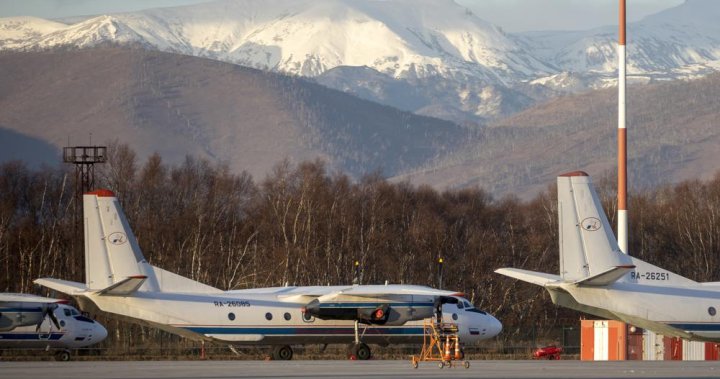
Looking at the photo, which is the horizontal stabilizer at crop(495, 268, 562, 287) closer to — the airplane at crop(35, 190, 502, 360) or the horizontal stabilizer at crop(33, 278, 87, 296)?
the airplane at crop(35, 190, 502, 360)

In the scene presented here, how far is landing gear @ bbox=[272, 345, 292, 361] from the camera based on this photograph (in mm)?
55809

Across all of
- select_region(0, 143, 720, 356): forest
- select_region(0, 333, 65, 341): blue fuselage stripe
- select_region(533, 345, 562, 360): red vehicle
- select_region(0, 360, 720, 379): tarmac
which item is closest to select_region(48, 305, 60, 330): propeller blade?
select_region(0, 333, 65, 341): blue fuselage stripe

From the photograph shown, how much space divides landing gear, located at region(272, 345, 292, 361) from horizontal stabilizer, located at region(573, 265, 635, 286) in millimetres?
14795

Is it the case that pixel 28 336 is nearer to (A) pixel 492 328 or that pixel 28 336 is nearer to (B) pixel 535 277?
(A) pixel 492 328

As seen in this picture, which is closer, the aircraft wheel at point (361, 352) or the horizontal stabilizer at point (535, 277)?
the horizontal stabilizer at point (535, 277)

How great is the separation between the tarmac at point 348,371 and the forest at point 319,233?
95.5 ft

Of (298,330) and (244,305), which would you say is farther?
(298,330)

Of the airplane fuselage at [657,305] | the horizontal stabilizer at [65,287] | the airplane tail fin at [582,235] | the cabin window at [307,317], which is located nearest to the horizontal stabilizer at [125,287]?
the horizontal stabilizer at [65,287]

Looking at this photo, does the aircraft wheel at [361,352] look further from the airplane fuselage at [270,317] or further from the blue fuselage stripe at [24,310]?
the blue fuselage stripe at [24,310]

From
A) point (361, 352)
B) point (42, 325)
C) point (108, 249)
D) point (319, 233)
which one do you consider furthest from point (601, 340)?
point (319, 233)

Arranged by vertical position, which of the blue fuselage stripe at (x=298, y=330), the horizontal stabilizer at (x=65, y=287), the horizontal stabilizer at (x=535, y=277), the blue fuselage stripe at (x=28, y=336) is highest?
the horizontal stabilizer at (x=535, y=277)

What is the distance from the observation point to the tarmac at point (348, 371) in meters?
40.0

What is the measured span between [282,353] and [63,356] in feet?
28.7

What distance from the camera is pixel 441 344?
54.5 meters
